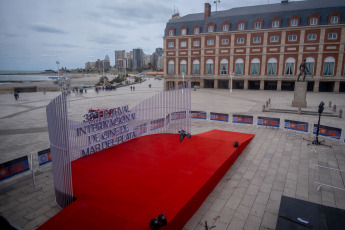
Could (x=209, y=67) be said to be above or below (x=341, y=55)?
below

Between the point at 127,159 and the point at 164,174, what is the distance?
2566 millimetres

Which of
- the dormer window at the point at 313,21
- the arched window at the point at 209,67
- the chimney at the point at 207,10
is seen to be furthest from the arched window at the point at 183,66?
the dormer window at the point at 313,21

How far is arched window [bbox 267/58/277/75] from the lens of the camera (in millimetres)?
47531

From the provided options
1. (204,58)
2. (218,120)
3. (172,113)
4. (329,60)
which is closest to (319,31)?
(329,60)

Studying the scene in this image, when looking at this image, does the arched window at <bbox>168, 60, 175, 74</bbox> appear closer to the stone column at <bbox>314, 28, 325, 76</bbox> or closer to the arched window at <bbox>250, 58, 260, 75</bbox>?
the arched window at <bbox>250, 58, 260, 75</bbox>

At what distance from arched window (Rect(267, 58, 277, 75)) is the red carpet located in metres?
39.9

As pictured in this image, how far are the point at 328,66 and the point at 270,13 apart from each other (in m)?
16.1

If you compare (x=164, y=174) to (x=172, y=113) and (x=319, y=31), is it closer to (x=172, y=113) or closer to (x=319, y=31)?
(x=172, y=113)

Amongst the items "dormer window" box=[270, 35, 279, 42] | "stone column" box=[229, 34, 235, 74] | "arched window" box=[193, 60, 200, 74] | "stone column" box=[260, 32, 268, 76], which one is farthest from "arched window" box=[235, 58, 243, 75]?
"arched window" box=[193, 60, 200, 74]

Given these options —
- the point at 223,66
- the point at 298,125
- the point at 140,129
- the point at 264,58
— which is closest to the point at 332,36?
the point at 264,58

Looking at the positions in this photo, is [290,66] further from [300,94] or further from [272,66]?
[300,94]

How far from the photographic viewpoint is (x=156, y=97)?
1494 centimetres

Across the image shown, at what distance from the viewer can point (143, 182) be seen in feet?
29.2

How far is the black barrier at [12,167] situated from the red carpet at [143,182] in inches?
84.4
